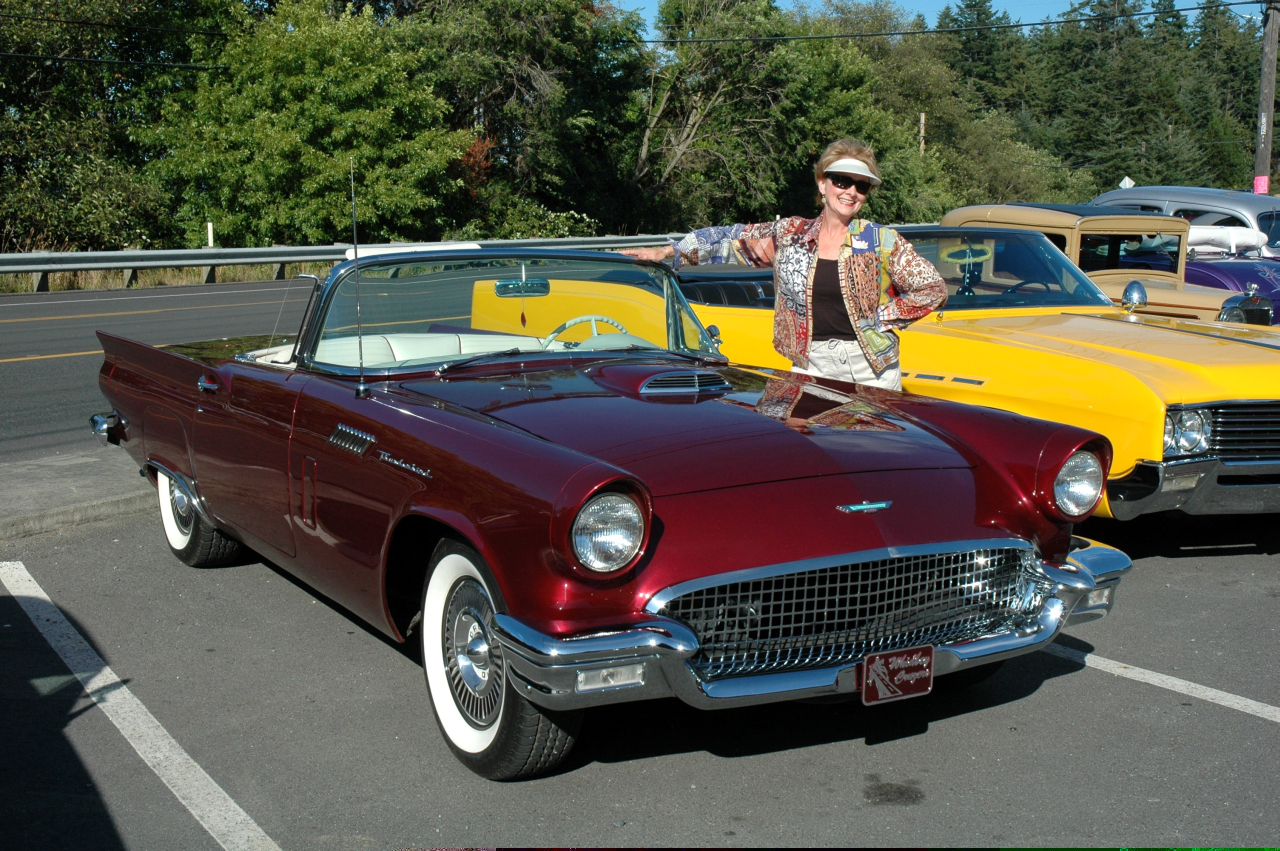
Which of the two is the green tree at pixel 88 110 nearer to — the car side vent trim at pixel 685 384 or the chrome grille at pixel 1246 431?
the car side vent trim at pixel 685 384

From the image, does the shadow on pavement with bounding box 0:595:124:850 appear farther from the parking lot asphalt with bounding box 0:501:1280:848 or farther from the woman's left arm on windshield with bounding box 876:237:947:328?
the woman's left arm on windshield with bounding box 876:237:947:328

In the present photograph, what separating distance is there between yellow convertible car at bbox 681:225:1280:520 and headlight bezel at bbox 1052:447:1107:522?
4.74 ft

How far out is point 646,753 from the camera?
351cm

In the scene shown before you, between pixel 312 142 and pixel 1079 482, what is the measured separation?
25463mm

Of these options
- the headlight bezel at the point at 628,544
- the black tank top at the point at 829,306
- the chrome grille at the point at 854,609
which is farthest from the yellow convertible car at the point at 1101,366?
the headlight bezel at the point at 628,544

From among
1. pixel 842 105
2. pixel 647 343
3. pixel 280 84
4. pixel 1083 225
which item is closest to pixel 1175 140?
pixel 842 105

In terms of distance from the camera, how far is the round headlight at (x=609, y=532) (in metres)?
2.96

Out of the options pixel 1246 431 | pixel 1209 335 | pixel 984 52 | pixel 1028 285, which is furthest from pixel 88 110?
pixel 984 52

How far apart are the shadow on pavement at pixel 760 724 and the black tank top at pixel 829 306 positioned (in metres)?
1.62

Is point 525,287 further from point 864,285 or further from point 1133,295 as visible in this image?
point 1133,295

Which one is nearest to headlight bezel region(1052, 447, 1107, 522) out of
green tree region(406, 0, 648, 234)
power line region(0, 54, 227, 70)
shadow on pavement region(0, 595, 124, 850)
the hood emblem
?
the hood emblem

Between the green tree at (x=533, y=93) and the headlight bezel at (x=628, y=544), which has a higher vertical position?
the green tree at (x=533, y=93)

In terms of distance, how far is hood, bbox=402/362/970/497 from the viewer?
10.7 feet

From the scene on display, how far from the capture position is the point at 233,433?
4566 millimetres
